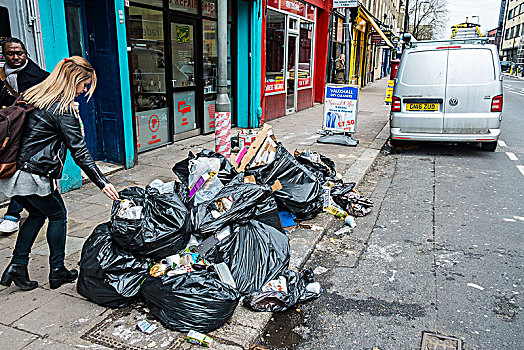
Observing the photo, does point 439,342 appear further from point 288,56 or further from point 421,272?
point 288,56

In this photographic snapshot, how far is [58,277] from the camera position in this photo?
132 inches

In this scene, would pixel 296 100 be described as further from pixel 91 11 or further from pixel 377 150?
pixel 91 11

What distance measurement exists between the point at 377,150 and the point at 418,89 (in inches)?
57.3

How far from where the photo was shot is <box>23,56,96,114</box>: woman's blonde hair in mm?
3002

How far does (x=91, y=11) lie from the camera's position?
6230mm

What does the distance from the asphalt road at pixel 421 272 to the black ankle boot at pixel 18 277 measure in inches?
74.1

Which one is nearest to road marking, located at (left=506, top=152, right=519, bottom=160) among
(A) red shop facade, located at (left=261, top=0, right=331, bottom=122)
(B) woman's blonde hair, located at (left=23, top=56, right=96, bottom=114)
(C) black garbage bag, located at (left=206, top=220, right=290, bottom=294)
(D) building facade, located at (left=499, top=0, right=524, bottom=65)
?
(A) red shop facade, located at (left=261, top=0, right=331, bottom=122)

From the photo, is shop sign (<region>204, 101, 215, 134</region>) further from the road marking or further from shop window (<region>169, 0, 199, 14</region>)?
the road marking

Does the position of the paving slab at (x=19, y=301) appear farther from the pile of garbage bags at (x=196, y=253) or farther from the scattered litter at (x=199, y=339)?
the scattered litter at (x=199, y=339)

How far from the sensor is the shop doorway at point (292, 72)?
43.5 feet

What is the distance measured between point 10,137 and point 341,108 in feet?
24.5

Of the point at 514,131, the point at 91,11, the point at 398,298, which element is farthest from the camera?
the point at 514,131

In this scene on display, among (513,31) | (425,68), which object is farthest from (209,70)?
(513,31)

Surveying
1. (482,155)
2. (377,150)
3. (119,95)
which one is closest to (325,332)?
(119,95)
